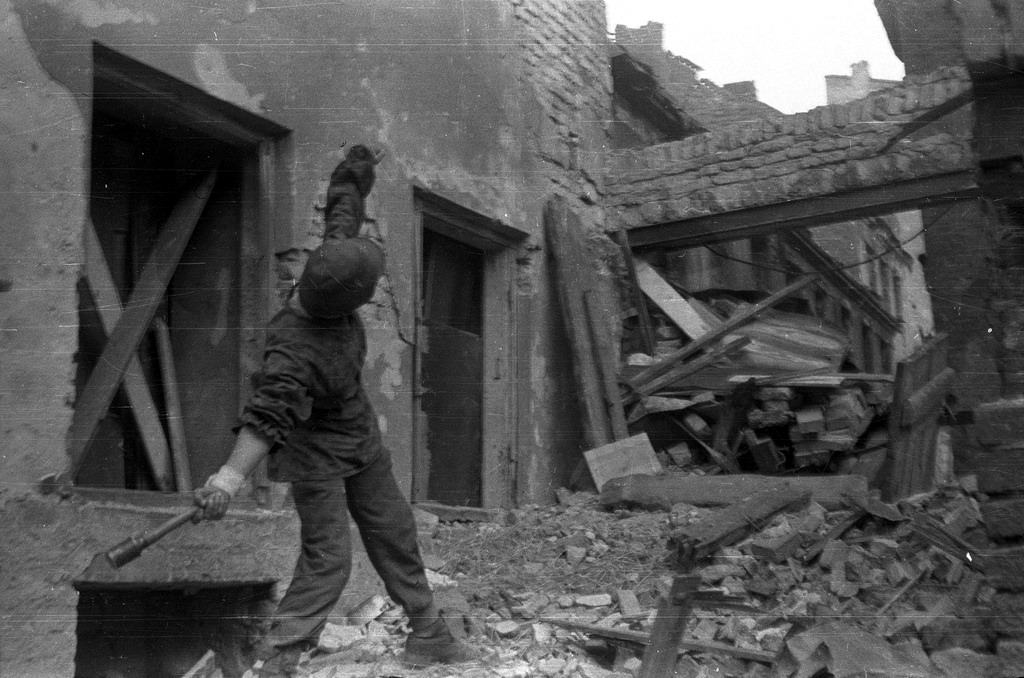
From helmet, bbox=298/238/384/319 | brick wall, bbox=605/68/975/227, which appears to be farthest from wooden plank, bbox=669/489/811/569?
brick wall, bbox=605/68/975/227

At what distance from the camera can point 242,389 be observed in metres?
4.98

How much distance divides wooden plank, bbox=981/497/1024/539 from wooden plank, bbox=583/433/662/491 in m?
3.34

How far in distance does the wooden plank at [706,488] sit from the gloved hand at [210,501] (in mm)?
3760

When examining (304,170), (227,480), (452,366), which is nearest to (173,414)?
(304,170)

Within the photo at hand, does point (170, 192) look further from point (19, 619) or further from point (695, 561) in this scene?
point (695, 561)

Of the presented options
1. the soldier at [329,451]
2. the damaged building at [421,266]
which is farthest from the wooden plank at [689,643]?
the damaged building at [421,266]

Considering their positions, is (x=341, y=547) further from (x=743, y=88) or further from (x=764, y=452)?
(x=743, y=88)

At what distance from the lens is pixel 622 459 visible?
7.11 m

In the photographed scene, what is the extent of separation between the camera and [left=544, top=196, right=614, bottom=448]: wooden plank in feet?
24.0

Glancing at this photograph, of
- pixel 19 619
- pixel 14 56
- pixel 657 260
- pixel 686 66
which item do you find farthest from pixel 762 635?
pixel 686 66

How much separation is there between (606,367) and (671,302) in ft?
3.68

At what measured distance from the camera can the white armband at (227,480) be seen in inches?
132

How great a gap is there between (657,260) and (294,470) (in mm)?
5362

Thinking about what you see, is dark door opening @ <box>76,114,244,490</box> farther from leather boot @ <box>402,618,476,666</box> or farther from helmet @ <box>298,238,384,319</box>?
leather boot @ <box>402,618,476,666</box>
